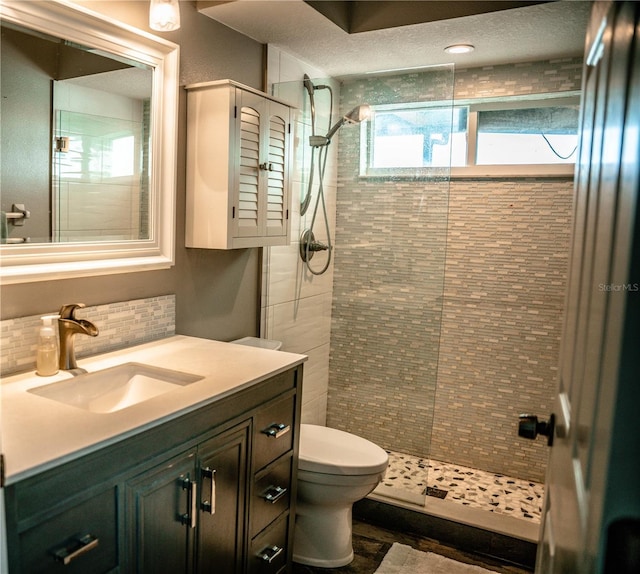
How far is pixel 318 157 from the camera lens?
9.53ft

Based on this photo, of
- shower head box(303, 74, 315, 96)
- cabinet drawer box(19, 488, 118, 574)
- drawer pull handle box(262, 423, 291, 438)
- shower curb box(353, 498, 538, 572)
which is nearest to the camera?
cabinet drawer box(19, 488, 118, 574)

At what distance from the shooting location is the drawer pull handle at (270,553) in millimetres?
1946

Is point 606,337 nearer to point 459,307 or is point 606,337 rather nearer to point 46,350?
point 46,350

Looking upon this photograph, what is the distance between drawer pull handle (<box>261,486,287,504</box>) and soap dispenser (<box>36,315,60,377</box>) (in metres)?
0.80

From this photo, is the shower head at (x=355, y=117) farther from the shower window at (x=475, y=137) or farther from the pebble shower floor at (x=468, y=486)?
the pebble shower floor at (x=468, y=486)

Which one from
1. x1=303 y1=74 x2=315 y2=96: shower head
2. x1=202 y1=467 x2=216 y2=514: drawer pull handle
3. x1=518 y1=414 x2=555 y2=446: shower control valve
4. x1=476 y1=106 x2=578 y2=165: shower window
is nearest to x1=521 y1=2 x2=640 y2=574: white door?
x1=518 y1=414 x2=555 y2=446: shower control valve

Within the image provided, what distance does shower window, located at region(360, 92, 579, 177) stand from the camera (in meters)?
2.68

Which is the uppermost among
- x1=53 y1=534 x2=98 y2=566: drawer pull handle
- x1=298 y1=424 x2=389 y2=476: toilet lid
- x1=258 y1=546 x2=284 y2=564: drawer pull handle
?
x1=53 y1=534 x2=98 y2=566: drawer pull handle

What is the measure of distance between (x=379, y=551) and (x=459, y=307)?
4.80ft

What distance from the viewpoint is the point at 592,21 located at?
3.51 ft

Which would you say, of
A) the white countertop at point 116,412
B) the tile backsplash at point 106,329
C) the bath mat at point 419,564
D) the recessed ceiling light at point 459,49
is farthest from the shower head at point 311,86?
the bath mat at point 419,564

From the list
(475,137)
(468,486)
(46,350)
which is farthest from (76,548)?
(475,137)

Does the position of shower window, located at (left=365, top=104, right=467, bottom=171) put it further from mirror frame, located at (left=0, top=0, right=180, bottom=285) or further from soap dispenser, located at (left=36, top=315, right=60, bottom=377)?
soap dispenser, located at (left=36, top=315, right=60, bottom=377)

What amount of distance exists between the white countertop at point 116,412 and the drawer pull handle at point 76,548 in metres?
0.20
